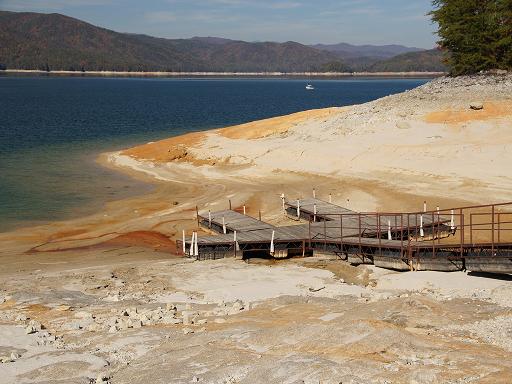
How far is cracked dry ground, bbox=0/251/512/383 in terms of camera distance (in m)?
12.5

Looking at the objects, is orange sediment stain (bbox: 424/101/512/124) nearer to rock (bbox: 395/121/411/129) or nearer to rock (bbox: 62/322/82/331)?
rock (bbox: 395/121/411/129)

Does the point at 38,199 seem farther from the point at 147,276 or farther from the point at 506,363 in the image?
the point at 506,363

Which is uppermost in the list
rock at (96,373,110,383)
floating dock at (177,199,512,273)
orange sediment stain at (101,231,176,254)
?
rock at (96,373,110,383)

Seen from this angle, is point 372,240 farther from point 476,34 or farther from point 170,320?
point 476,34

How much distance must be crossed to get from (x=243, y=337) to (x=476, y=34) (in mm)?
46835

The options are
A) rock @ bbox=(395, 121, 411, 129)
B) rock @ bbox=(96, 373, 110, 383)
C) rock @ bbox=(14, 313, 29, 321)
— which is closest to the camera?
rock @ bbox=(96, 373, 110, 383)

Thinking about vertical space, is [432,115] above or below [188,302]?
above

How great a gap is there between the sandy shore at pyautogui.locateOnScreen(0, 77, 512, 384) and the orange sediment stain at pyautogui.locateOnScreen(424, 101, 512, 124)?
172 mm

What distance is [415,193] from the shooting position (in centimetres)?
3456

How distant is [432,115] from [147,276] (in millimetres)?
29707

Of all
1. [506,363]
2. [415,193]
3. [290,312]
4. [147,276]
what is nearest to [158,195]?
[415,193]

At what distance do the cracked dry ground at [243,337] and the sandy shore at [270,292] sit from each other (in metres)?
0.05

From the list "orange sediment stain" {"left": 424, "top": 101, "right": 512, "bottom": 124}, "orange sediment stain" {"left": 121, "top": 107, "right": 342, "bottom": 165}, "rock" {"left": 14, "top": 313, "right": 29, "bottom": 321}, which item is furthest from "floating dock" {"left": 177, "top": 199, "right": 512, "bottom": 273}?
"orange sediment stain" {"left": 121, "top": 107, "right": 342, "bottom": 165}

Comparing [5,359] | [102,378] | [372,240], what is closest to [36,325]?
[5,359]
